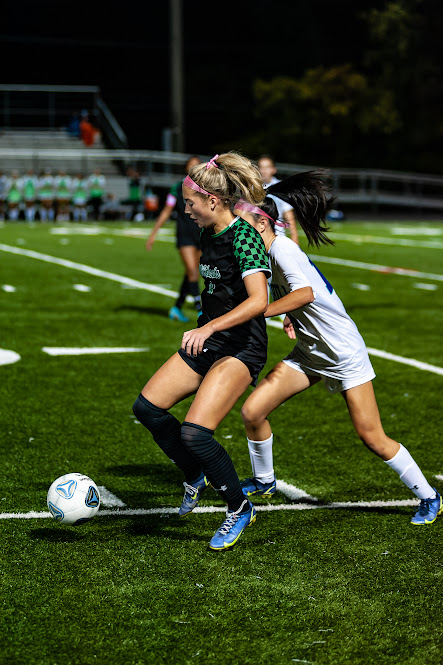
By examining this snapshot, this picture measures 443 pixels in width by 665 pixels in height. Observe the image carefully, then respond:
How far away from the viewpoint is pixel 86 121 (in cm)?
4000

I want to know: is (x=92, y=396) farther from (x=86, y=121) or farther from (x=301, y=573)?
(x=86, y=121)

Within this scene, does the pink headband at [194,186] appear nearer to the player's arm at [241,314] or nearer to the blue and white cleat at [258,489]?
the player's arm at [241,314]

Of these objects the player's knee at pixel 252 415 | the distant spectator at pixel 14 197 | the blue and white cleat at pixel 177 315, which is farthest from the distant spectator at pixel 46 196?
the player's knee at pixel 252 415

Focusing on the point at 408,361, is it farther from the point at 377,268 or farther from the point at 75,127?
the point at 75,127

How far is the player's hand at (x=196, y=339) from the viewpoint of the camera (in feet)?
15.2

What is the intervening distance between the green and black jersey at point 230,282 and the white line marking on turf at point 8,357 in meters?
5.02

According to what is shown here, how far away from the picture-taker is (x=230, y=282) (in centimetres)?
488

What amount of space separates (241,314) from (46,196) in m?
29.7

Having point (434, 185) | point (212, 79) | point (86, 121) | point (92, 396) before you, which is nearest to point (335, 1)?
point (212, 79)

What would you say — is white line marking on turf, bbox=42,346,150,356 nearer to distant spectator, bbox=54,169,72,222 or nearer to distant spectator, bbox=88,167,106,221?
distant spectator, bbox=54,169,72,222

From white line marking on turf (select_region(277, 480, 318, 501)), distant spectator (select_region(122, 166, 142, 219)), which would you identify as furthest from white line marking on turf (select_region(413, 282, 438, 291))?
distant spectator (select_region(122, 166, 142, 219))

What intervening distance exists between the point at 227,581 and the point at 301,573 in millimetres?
353

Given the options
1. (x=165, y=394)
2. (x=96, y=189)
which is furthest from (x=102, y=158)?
(x=165, y=394)

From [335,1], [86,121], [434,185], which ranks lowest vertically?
[434,185]
